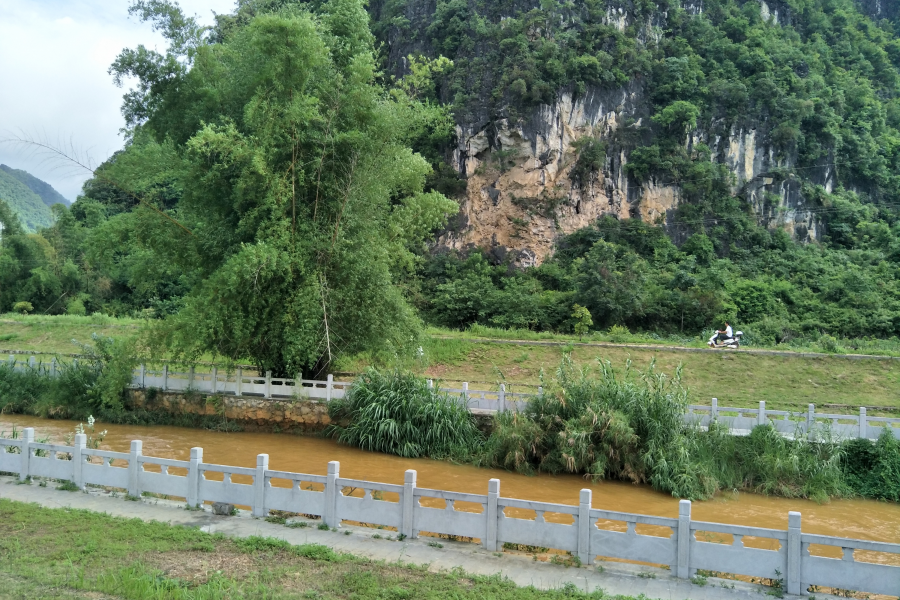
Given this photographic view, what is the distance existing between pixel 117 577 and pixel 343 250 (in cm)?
1133

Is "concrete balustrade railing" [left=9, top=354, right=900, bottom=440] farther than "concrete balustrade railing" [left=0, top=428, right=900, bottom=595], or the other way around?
"concrete balustrade railing" [left=9, top=354, right=900, bottom=440]

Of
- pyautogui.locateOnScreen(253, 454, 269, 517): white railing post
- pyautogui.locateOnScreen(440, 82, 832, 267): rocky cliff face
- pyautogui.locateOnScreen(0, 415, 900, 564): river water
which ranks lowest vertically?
pyautogui.locateOnScreen(0, 415, 900, 564): river water

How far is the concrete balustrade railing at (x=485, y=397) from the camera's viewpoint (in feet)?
46.0

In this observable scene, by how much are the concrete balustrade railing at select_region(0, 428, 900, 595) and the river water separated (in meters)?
1.31

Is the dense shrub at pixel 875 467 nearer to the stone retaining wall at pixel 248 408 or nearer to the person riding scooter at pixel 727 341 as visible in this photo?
the stone retaining wall at pixel 248 408

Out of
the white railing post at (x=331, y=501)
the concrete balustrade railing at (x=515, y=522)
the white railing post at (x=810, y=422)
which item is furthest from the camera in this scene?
the white railing post at (x=810, y=422)

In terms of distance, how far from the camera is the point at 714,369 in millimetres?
23125

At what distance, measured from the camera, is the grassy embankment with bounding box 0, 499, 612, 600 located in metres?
6.13

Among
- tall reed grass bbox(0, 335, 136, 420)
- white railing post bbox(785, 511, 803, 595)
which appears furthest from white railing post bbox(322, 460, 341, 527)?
tall reed grass bbox(0, 335, 136, 420)

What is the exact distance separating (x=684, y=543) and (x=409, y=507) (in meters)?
3.06

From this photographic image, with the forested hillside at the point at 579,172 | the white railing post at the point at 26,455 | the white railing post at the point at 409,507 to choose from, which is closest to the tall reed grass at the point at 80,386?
the forested hillside at the point at 579,172

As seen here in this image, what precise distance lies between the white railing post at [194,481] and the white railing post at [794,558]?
7015 millimetres

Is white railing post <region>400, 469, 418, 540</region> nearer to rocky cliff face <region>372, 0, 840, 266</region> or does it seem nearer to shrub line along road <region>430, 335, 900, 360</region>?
shrub line along road <region>430, 335, 900, 360</region>

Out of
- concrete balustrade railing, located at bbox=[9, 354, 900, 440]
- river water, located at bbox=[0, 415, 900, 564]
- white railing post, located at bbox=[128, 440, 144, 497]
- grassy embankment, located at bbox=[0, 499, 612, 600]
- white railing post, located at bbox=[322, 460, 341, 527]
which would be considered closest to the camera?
grassy embankment, located at bbox=[0, 499, 612, 600]
